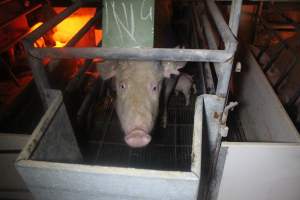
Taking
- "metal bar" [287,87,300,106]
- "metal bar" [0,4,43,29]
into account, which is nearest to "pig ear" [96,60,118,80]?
"metal bar" [287,87,300,106]

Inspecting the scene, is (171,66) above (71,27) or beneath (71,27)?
above

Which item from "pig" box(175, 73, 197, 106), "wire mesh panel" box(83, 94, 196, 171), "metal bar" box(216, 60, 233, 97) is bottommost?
"wire mesh panel" box(83, 94, 196, 171)

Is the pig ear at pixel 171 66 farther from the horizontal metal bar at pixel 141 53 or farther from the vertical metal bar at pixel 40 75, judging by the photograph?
the vertical metal bar at pixel 40 75

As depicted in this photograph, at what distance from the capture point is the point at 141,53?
1.26 meters

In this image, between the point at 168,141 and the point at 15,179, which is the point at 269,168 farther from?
the point at 15,179

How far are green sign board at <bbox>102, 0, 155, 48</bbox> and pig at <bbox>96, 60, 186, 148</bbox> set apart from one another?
505mm

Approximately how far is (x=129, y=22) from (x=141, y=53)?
245mm

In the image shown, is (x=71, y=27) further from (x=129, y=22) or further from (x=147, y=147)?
(x=129, y=22)

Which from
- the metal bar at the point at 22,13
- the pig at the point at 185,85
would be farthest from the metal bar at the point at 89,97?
the metal bar at the point at 22,13

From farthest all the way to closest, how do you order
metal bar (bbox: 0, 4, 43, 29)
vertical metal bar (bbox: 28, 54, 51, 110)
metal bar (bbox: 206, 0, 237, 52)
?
metal bar (bbox: 0, 4, 43, 29), vertical metal bar (bbox: 28, 54, 51, 110), metal bar (bbox: 206, 0, 237, 52)

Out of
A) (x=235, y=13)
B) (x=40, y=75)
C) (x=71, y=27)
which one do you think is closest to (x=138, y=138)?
(x=40, y=75)

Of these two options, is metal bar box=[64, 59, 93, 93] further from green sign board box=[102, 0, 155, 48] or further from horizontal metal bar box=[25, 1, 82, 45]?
green sign board box=[102, 0, 155, 48]

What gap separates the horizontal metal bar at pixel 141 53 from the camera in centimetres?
124

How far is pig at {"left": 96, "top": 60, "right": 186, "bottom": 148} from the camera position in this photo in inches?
66.3
